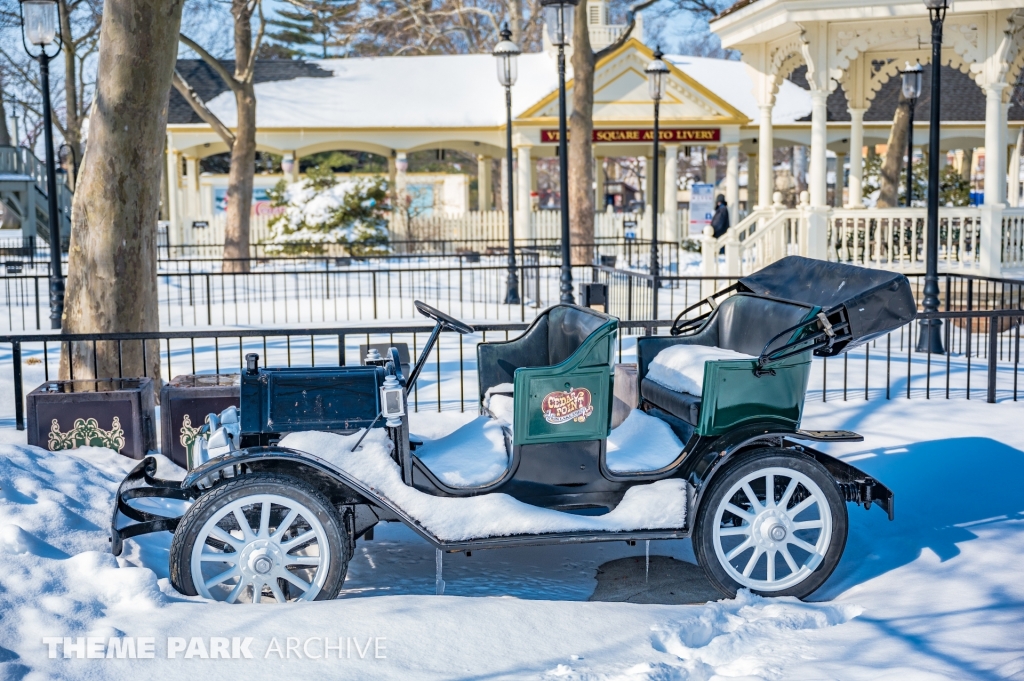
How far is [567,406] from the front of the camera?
5477 millimetres

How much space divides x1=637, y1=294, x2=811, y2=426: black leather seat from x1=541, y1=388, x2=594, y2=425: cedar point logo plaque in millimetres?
642

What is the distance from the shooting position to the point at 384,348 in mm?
8906

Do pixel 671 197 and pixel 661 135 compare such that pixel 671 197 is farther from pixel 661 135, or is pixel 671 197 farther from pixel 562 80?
pixel 562 80

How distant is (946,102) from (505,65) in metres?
20.1

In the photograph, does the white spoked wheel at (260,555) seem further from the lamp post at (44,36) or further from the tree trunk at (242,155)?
the tree trunk at (242,155)

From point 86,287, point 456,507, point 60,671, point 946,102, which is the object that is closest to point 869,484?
point 456,507

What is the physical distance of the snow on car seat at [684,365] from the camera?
20.2 ft

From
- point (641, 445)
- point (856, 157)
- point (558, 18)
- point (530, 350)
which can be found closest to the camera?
point (641, 445)

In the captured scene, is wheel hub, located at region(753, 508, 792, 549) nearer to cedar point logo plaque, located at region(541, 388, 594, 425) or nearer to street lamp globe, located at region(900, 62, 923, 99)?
cedar point logo plaque, located at region(541, 388, 594, 425)

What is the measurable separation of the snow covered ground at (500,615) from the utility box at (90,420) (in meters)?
0.87

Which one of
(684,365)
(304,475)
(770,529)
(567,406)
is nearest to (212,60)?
(684,365)

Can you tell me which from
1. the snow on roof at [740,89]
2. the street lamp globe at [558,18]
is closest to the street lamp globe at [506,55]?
the street lamp globe at [558,18]

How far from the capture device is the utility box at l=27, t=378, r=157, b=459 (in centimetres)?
758

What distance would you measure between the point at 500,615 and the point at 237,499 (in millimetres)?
1309
